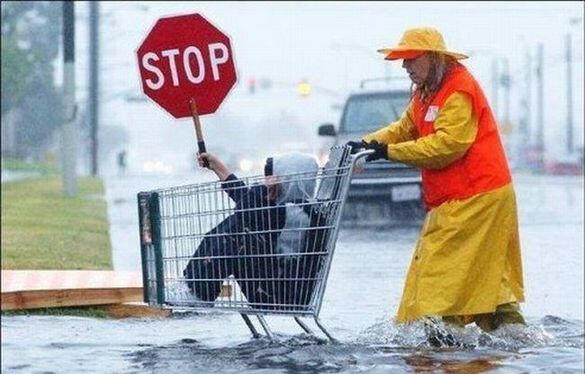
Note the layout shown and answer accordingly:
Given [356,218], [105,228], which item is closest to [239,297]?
[105,228]

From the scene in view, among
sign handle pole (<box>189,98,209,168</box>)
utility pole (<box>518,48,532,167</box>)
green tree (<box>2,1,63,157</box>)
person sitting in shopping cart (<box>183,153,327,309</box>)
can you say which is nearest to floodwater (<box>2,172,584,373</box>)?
person sitting in shopping cart (<box>183,153,327,309</box>)

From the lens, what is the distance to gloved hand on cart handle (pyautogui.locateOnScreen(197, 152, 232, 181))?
9.79 meters

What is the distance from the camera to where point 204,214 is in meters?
9.61

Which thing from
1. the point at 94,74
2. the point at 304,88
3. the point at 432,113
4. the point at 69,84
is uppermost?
the point at 432,113

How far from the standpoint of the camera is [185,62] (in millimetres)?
10148

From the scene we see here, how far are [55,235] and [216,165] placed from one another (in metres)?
11.2

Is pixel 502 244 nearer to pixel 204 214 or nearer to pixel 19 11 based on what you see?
pixel 204 214

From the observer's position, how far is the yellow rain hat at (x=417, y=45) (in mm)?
9516

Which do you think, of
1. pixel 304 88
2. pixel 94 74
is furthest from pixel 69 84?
pixel 304 88

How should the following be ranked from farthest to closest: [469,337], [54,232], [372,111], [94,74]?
[94,74], [372,111], [54,232], [469,337]

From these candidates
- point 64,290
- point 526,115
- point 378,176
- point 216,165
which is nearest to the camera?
point 216,165

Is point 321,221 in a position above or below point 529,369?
above

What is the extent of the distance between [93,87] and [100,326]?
61.8m

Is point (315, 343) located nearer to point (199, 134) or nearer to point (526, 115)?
point (199, 134)
